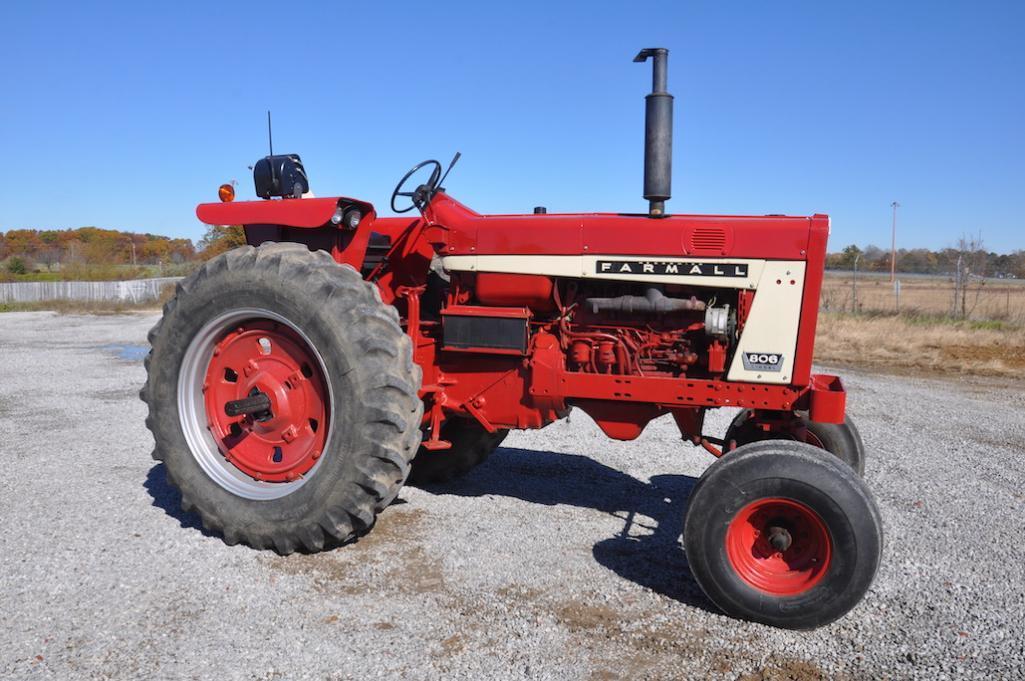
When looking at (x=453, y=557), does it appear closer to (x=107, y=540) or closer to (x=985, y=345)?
(x=107, y=540)

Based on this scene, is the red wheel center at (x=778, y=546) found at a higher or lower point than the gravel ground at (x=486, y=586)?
higher

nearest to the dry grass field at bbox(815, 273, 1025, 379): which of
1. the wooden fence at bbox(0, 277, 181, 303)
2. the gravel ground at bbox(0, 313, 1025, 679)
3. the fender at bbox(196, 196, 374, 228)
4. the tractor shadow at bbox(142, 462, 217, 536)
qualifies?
the gravel ground at bbox(0, 313, 1025, 679)

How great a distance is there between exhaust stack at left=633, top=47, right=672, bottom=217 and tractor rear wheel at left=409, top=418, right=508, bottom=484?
2.14 meters

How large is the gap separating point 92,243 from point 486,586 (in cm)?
5225

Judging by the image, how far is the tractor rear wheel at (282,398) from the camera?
12.9 ft

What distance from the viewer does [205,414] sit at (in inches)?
178

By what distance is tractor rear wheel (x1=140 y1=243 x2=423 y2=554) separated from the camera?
12.9ft

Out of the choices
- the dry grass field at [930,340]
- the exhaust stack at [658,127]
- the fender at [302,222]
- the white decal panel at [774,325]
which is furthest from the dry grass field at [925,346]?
the fender at [302,222]

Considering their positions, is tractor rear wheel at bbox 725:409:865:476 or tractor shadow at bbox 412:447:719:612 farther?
tractor rear wheel at bbox 725:409:865:476

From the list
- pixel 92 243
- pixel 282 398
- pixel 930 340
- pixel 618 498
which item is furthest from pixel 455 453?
pixel 92 243

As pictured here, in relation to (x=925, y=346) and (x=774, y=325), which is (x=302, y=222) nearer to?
(x=774, y=325)

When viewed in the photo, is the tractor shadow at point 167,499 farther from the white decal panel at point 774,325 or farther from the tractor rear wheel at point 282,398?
the white decal panel at point 774,325

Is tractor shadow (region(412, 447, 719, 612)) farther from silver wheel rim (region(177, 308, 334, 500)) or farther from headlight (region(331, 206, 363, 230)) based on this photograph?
headlight (region(331, 206, 363, 230))

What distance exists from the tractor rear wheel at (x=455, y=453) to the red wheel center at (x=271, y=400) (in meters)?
1.20
